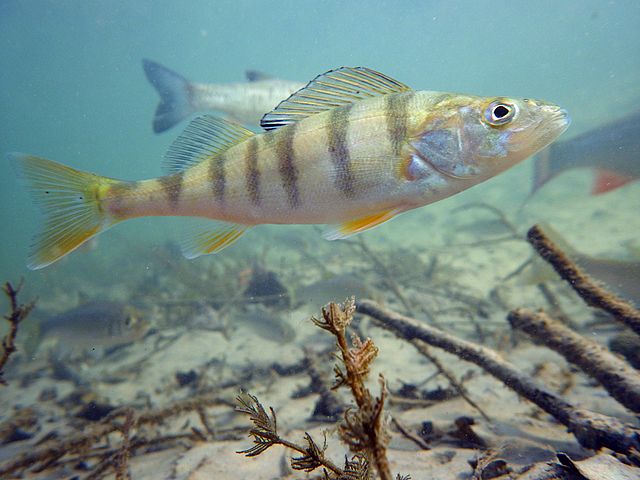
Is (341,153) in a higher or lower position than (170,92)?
lower

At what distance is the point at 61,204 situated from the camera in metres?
2.26

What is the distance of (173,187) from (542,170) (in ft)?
30.7

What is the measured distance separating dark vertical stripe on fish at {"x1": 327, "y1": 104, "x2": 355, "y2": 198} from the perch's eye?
2.57 ft

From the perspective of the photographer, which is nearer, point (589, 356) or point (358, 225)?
point (358, 225)

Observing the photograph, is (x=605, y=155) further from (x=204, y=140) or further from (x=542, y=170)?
(x=204, y=140)

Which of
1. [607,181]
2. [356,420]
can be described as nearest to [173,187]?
[356,420]

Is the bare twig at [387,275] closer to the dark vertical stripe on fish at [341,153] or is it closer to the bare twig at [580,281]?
the bare twig at [580,281]

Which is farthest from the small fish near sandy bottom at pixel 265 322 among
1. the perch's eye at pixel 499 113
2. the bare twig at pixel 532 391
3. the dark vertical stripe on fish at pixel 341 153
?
the perch's eye at pixel 499 113

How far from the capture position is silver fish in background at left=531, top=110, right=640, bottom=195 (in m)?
7.30

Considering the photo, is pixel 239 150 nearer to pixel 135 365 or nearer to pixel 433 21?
pixel 135 365

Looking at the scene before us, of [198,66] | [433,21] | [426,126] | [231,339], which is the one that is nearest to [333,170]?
[426,126]

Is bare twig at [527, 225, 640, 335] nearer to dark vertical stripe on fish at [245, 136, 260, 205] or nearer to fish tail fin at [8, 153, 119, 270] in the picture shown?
dark vertical stripe on fish at [245, 136, 260, 205]

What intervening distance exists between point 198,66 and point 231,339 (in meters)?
129

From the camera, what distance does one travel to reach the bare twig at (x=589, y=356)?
6.54ft
